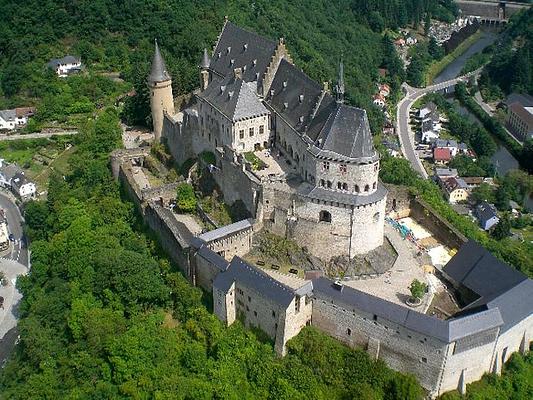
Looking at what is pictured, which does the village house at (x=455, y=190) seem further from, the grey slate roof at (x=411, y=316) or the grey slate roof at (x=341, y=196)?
the grey slate roof at (x=411, y=316)

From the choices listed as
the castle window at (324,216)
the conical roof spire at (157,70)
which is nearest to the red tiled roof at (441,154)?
the conical roof spire at (157,70)

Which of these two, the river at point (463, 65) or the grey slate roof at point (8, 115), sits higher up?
the grey slate roof at point (8, 115)

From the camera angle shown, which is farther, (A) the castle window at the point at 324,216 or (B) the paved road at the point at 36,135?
(B) the paved road at the point at 36,135

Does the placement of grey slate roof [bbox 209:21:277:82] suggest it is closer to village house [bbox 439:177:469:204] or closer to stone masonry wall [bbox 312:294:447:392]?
stone masonry wall [bbox 312:294:447:392]

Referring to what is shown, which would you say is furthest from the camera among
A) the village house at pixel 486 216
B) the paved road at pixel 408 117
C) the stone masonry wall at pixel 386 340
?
the paved road at pixel 408 117

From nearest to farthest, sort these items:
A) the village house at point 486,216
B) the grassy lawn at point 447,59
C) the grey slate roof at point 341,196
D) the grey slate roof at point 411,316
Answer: the grey slate roof at point 411,316
the grey slate roof at point 341,196
the village house at point 486,216
the grassy lawn at point 447,59

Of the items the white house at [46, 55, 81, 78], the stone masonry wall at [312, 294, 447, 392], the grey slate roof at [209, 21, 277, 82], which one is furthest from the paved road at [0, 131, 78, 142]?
the stone masonry wall at [312, 294, 447, 392]
